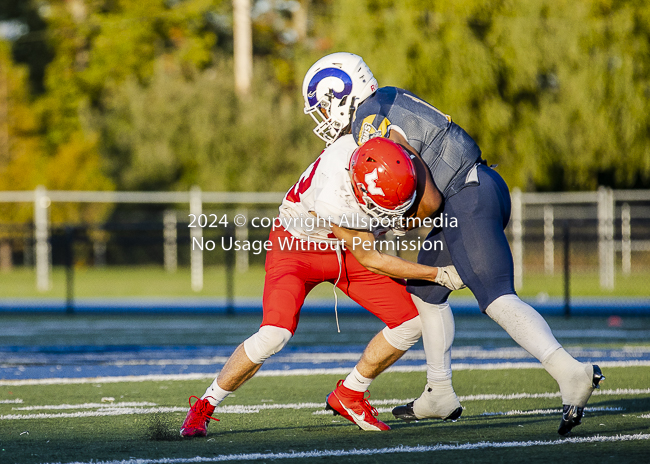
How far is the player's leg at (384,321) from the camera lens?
15.9ft

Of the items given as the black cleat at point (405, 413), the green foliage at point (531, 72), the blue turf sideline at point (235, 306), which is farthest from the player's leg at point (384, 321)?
the green foliage at point (531, 72)

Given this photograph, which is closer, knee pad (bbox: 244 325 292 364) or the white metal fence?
knee pad (bbox: 244 325 292 364)

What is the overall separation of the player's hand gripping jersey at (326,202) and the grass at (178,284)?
12087mm

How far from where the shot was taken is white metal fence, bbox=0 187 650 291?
18953 mm

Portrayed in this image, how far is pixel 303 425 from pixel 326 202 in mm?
1302

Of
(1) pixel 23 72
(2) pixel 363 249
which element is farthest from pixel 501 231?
(1) pixel 23 72

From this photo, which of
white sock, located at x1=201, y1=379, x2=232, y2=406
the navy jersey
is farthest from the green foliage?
white sock, located at x1=201, y1=379, x2=232, y2=406

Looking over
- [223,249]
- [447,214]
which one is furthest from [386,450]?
[223,249]

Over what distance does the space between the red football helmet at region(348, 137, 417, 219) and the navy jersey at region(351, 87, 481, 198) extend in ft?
0.83

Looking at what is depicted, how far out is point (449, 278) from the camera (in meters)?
4.43

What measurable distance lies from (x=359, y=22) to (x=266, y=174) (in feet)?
17.9

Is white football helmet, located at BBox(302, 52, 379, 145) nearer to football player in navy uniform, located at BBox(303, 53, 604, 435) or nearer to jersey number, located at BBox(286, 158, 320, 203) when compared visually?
football player in navy uniform, located at BBox(303, 53, 604, 435)

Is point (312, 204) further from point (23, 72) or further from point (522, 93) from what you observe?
point (23, 72)

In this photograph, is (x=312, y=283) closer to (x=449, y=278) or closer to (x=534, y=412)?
(x=449, y=278)
